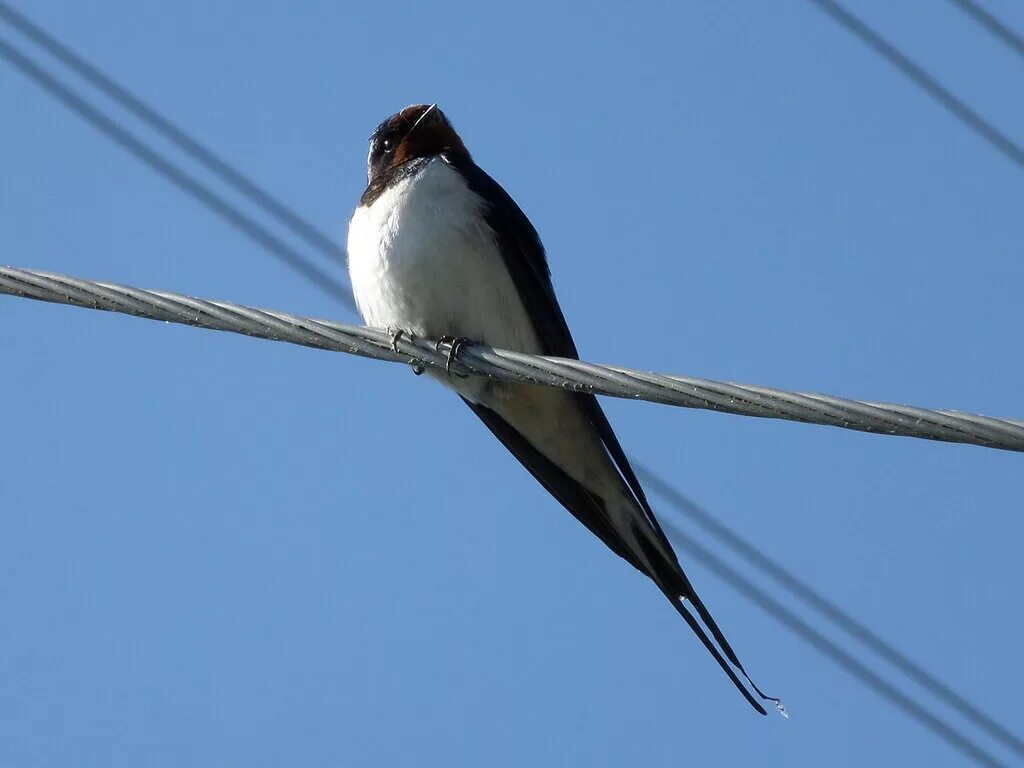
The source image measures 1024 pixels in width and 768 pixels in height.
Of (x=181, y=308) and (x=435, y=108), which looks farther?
(x=435, y=108)

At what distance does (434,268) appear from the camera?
15.1 feet

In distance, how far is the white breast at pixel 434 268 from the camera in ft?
15.1

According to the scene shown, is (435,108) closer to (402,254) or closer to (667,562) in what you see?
(402,254)

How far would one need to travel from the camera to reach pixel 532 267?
493 centimetres

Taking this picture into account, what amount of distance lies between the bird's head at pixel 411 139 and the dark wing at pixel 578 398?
13 cm

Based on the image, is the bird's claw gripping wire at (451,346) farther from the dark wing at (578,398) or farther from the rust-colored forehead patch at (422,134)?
the rust-colored forehead patch at (422,134)

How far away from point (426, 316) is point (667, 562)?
3.26 ft

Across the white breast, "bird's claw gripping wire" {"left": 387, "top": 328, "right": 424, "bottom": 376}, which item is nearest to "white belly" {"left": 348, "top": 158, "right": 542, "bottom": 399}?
the white breast

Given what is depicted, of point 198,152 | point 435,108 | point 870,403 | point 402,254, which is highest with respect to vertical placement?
point 198,152

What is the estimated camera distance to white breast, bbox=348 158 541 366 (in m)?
4.59

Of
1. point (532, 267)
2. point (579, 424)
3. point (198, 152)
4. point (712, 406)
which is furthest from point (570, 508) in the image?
point (198, 152)

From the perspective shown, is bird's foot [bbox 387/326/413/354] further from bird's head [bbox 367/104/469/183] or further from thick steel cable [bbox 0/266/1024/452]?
bird's head [bbox 367/104/469/183]

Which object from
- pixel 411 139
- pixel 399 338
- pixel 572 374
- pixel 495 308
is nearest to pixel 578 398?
pixel 495 308

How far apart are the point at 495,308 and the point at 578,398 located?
1.25 ft
